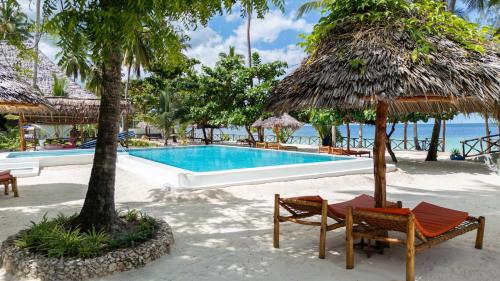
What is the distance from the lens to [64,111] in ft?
60.5

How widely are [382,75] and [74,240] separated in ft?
12.5

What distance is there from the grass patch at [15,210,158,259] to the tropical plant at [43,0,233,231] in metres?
0.23

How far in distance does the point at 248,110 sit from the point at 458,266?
17035 millimetres

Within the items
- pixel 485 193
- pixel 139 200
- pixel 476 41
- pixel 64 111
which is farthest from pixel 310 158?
pixel 64 111

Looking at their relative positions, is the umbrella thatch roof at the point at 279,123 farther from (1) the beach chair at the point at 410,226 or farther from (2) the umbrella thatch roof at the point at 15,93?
(1) the beach chair at the point at 410,226

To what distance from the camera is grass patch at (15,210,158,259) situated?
154 inches

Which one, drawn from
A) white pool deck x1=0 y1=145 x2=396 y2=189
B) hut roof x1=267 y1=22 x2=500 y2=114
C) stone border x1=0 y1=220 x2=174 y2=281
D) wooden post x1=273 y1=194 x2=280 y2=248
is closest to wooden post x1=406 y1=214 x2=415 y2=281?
hut roof x1=267 y1=22 x2=500 y2=114

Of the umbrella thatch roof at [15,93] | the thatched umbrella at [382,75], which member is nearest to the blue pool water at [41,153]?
the umbrella thatch roof at [15,93]

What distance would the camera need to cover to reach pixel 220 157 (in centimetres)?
1662

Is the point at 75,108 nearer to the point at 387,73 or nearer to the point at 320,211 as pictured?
the point at 320,211

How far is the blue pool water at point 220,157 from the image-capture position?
44.8ft

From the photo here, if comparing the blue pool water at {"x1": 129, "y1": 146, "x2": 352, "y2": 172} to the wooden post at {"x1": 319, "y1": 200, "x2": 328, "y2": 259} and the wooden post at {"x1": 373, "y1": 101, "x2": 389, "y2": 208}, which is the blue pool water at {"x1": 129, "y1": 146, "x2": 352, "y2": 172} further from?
the wooden post at {"x1": 319, "y1": 200, "x2": 328, "y2": 259}

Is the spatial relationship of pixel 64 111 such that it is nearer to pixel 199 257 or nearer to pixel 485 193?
pixel 199 257

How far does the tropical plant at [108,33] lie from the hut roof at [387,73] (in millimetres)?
1454
